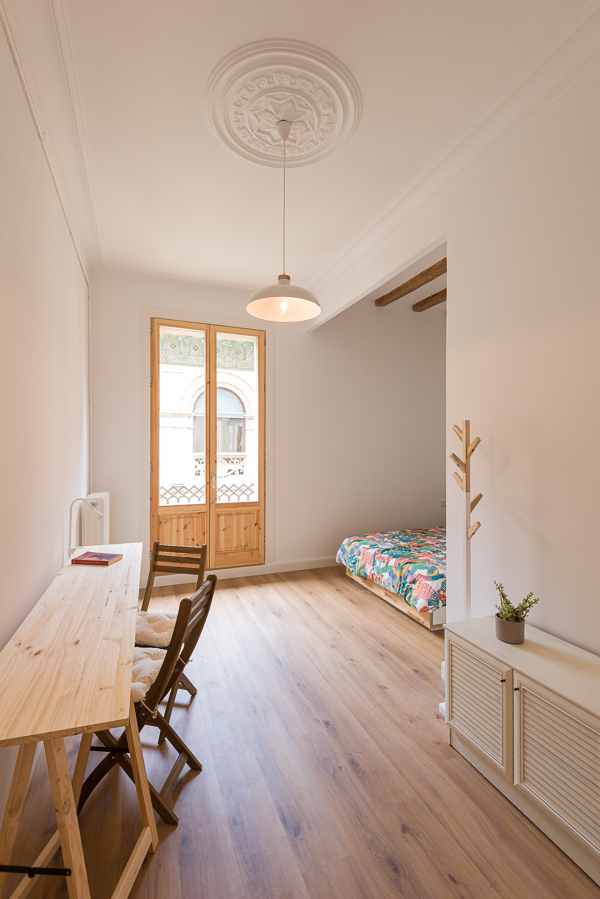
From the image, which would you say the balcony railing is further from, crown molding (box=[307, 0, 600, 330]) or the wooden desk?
the wooden desk

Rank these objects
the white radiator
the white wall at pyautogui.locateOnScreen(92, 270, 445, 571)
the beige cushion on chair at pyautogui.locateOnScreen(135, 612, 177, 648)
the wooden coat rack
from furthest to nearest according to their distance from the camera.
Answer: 1. the white wall at pyautogui.locateOnScreen(92, 270, 445, 571)
2. the white radiator
3. the wooden coat rack
4. the beige cushion on chair at pyautogui.locateOnScreen(135, 612, 177, 648)

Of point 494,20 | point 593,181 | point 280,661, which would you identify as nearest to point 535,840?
point 280,661

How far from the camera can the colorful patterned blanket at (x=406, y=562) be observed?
137 inches

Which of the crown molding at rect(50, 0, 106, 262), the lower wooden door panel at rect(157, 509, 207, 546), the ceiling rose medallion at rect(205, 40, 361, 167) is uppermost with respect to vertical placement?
the ceiling rose medallion at rect(205, 40, 361, 167)

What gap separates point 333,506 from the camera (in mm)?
5320

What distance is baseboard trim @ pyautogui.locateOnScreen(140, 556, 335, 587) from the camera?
15.1ft

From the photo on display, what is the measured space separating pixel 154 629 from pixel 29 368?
140cm

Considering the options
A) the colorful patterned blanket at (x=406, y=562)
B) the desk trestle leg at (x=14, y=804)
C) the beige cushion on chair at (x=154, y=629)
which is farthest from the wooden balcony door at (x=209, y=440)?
the desk trestle leg at (x=14, y=804)

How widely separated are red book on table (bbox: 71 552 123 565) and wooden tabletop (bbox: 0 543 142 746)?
0.30m

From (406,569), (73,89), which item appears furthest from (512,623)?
(73,89)

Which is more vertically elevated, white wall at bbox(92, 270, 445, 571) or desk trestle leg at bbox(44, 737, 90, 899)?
white wall at bbox(92, 270, 445, 571)

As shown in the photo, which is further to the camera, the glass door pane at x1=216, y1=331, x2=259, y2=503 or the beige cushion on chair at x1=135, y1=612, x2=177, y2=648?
the glass door pane at x1=216, y1=331, x2=259, y2=503

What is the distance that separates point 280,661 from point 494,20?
11.5ft

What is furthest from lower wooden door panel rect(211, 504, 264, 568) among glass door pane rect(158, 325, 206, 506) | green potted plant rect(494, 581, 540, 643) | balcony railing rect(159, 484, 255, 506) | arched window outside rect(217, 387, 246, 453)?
green potted plant rect(494, 581, 540, 643)
